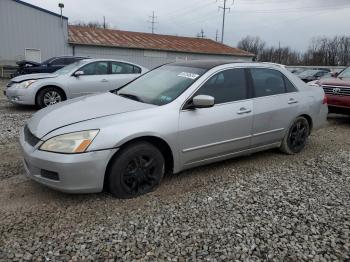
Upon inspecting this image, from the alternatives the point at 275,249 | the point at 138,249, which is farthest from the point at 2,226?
the point at 275,249

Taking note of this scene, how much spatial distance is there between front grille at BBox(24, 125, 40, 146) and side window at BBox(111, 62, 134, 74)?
5.98 metres

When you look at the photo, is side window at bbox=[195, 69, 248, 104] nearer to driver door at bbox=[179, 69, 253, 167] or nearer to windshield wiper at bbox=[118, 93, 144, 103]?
driver door at bbox=[179, 69, 253, 167]

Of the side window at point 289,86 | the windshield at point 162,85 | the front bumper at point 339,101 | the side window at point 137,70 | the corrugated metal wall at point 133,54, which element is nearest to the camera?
the windshield at point 162,85

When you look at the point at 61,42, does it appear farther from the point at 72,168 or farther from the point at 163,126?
the point at 72,168

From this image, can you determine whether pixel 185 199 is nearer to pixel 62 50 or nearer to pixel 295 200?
pixel 295 200

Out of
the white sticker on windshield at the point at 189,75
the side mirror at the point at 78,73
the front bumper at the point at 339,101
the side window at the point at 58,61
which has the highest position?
the side window at the point at 58,61

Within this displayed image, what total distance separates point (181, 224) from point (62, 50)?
2268 centimetres

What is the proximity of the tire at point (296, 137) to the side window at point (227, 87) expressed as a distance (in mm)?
1202

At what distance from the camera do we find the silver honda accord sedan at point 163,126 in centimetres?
335

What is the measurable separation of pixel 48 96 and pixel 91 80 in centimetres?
117

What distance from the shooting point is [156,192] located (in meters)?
3.89

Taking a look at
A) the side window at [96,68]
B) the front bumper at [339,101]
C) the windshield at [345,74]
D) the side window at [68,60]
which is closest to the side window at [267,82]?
the front bumper at [339,101]

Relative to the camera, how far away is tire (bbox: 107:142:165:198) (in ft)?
11.5

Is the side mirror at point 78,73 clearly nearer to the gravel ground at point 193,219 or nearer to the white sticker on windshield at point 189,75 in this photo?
the gravel ground at point 193,219
